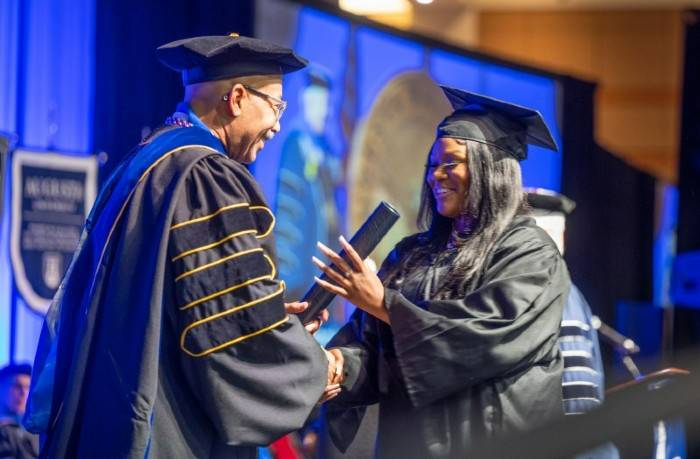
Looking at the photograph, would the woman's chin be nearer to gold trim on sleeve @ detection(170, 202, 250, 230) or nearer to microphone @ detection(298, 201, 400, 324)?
microphone @ detection(298, 201, 400, 324)

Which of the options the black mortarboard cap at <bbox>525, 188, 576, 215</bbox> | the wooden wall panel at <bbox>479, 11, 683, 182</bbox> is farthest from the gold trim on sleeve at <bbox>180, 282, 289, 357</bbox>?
the wooden wall panel at <bbox>479, 11, 683, 182</bbox>

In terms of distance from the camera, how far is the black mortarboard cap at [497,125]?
135 inches

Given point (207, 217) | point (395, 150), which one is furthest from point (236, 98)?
point (395, 150)

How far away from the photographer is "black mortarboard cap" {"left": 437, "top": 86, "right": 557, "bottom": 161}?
342 cm

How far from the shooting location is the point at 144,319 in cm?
280

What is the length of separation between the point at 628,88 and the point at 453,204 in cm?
1027

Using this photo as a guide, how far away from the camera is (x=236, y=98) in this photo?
10.3 feet

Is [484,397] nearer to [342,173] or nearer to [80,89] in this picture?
[80,89]

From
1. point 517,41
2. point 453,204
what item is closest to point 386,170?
point 453,204

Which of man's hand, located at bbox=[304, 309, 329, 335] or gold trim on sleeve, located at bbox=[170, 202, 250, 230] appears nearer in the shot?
gold trim on sleeve, located at bbox=[170, 202, 250, 230]

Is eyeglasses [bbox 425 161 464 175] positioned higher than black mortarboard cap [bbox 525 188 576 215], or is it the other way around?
eyeglasses [bbox 425 161 464 175]

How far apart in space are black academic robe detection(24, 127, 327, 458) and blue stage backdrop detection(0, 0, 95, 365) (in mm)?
2388

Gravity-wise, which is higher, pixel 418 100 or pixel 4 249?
pixel 418 100

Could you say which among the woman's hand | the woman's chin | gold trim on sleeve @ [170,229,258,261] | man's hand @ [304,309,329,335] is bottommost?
man's hand @ [304,309,329,335]
